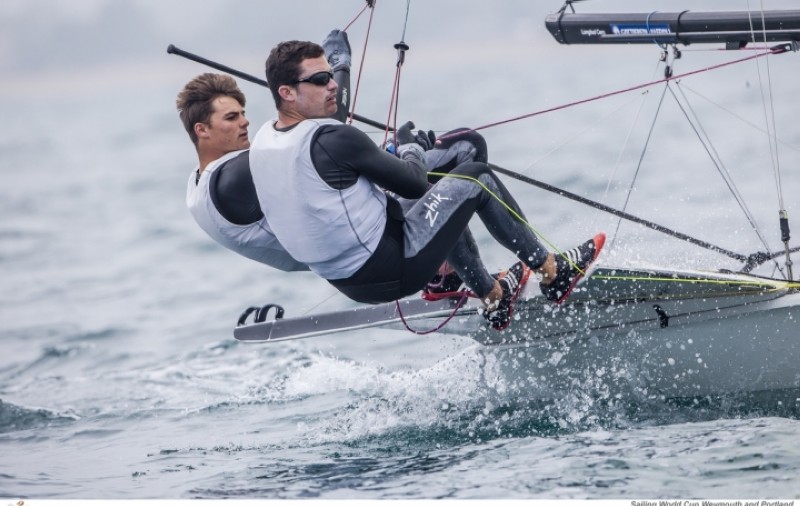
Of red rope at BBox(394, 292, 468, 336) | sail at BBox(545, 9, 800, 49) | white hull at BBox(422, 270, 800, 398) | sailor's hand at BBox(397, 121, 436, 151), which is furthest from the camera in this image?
red rope at BBox(394, 292, 468, 336)

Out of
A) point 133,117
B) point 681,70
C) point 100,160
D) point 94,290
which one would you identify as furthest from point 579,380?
point 133,117

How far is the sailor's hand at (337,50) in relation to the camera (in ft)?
12.7

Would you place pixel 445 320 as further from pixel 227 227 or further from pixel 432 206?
pixel 227 227

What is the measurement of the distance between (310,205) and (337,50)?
2.46 ft

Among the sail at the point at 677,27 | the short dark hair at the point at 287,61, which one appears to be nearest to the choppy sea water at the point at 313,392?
the sail at the point at 677,27

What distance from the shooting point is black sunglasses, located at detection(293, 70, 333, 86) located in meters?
3.40

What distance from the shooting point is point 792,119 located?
1141 centimetres

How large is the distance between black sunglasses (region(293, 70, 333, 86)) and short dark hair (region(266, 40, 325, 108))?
28mm

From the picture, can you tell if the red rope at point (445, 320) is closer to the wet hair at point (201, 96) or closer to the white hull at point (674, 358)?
the white hull at point (674, 358)

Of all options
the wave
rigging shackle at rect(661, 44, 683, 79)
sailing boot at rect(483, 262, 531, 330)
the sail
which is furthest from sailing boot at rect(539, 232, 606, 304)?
the wave

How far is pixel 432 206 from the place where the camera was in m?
3.61

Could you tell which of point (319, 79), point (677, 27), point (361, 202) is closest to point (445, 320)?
point (361, 202)

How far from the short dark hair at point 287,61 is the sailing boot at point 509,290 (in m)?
1.07

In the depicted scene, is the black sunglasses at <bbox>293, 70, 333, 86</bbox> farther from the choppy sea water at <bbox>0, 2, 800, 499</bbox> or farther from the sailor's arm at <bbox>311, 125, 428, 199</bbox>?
the choppy sea water at <bbox>0, 2, 800, 499</bbox>
